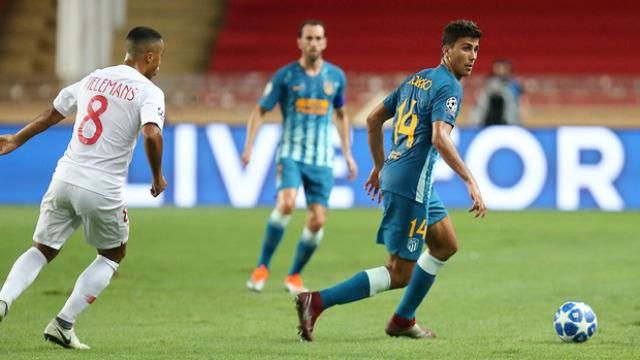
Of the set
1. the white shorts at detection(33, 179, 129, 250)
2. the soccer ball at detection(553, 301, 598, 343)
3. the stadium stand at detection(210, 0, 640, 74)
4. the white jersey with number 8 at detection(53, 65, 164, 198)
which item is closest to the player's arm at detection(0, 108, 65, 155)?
the white jersey with number 8 at detection(53, 65, 164, 198)

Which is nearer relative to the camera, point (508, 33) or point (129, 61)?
point (129, 61)

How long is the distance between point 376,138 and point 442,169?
375 inches

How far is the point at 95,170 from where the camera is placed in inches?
256

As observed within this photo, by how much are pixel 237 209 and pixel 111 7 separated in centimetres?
1131

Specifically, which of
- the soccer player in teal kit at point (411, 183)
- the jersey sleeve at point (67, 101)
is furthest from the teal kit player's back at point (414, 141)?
the jersey sleeve at point (67, 101)

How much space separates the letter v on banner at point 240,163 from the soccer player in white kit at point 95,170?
10.3m

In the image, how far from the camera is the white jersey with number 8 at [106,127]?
21.2ft

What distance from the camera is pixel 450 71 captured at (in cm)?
694

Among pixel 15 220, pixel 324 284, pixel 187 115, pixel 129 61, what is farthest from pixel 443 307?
pixel 187 115

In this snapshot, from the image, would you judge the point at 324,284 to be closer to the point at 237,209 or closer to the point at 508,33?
the point at 237,209

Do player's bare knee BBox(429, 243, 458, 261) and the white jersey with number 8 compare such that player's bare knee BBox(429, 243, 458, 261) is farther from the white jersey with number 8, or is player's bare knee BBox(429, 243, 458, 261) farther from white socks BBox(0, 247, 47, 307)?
white socks BBox(0, 247, 47, 307)

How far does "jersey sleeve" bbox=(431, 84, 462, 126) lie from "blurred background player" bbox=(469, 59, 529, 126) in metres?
11.4

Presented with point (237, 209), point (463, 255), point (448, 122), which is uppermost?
point (448, 122)

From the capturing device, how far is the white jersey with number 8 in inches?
254
